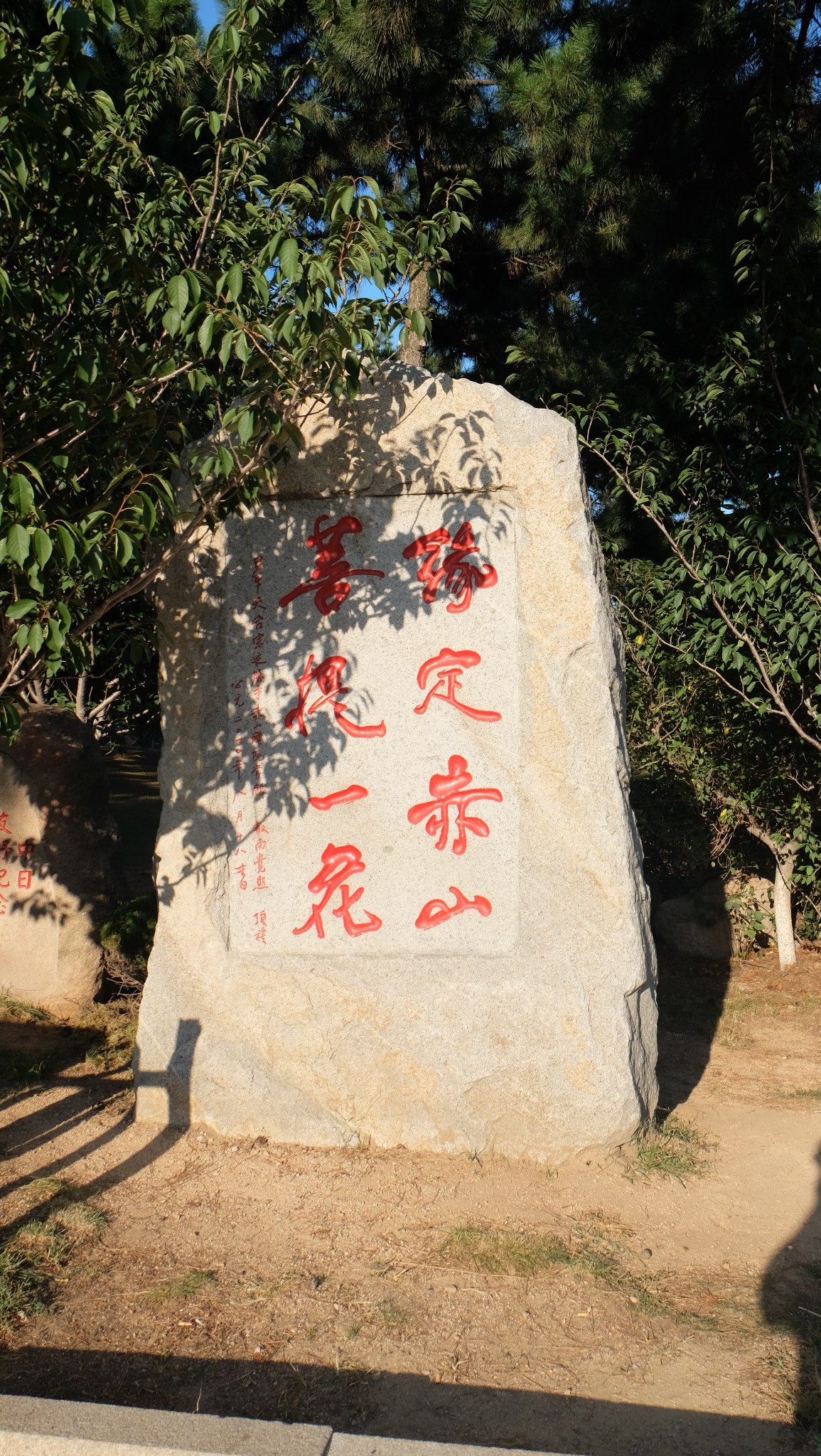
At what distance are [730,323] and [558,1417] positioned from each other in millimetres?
5008

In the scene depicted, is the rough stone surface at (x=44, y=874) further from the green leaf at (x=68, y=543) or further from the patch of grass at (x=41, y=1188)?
the green leaf at (x=68, y=543)

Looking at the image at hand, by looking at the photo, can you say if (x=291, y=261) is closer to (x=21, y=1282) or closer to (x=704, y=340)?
(x=21, y=1282)

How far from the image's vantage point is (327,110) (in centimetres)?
698

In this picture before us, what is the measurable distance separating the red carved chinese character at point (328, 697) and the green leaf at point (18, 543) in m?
1.71

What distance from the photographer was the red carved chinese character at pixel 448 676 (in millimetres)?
4094

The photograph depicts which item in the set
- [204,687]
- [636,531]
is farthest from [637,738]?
[204,687]

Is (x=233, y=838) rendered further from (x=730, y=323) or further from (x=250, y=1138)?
(x=730, y=323)

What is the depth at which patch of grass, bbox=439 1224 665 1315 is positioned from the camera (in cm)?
319

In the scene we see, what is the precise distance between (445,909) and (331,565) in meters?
1.46

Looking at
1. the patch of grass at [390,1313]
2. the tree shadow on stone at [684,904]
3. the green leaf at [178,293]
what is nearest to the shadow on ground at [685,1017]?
the tree shadow on stone at [684,904]

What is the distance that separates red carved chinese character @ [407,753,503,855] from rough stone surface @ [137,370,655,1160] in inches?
0.4

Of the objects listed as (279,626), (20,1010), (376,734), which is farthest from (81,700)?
(376,734)

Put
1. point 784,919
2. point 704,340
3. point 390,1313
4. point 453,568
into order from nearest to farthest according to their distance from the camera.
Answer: point 390,1313 → point 453,568 → point 704,340 → point 784,919

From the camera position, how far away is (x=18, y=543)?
260 centimetres
